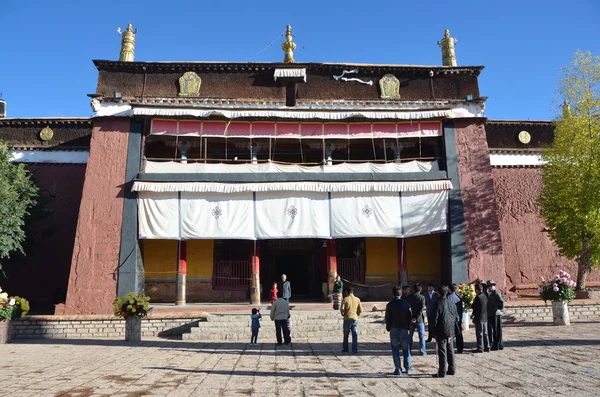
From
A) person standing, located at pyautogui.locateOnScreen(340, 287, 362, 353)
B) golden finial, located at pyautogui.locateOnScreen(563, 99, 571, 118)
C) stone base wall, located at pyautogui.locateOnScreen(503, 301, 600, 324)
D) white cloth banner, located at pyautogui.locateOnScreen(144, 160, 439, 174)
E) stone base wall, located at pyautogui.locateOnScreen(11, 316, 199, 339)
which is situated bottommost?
stone base wall, located at pyautogui.locateOnScreen(11, 316, 199, 339)

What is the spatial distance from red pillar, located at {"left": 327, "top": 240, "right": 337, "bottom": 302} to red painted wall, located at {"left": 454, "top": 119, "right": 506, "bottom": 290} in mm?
4891

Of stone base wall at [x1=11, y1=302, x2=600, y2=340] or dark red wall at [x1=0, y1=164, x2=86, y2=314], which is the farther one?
dark red wall at [x1=0, y1=164, x2=86, y2=314]

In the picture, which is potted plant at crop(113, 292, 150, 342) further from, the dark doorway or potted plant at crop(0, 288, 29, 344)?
the dark doorway

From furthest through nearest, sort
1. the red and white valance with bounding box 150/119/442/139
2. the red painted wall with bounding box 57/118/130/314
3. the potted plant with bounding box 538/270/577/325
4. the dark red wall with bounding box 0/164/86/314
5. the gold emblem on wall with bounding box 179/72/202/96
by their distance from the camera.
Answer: the gold emblem on wall with bounding box 179/72/202/96 < the dark red wall with bounding box 0/164/86/314 < the red and white valance with bounding box 150/119/442/139 < the red painted wall with bounding box 57/118/130/314 < the potted plant with bounding box 538/270/577/325

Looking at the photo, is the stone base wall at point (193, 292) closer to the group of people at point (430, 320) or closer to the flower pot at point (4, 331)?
the group of people at point (430, 320)

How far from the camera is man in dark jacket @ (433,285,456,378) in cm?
634

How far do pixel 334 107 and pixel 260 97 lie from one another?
321 centimetres

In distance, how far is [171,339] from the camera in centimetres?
1251

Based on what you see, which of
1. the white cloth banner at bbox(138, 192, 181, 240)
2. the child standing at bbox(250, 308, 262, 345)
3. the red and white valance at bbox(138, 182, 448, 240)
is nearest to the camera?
the child standing at bbox(250, 308, 262, 345)

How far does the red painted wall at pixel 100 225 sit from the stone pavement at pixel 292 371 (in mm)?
4292

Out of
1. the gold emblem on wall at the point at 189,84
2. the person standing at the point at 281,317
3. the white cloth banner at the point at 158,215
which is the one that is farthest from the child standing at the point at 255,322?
the gold emblem on wall at the point at 189,84

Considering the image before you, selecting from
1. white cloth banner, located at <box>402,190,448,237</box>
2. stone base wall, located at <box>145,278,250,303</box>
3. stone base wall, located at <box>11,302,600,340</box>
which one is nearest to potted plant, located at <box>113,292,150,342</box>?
stone base wall, located at <box>11,302,600,340</box>

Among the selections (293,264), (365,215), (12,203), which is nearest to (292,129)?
(365,215)

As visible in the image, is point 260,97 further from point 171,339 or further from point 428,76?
point 171,339
